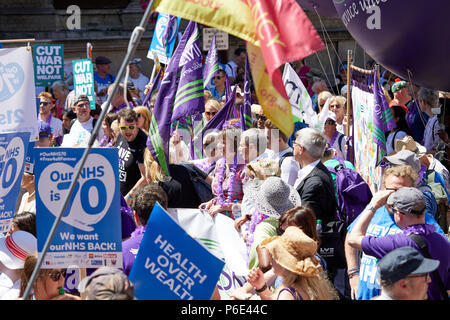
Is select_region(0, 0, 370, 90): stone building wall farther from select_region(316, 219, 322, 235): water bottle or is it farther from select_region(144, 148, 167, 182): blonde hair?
select_region(316, 219, 322, 235): water bottle

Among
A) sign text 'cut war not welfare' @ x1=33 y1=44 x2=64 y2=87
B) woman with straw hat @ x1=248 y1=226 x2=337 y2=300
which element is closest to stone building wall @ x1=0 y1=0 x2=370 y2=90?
sign text 'cut war not welfare' @ x1=33 y1=44 x2=64 y2=87

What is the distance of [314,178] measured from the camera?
221 inches

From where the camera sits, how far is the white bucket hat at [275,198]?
5.17 metres

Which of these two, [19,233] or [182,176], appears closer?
[19,233]

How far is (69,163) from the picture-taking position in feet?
14.8

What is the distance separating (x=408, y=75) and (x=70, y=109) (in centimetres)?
677

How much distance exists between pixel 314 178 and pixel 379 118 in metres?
1.88

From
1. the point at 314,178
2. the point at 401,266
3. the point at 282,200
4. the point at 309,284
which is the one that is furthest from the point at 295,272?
the point at 314,178

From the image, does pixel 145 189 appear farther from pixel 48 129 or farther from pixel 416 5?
pixel 48 129

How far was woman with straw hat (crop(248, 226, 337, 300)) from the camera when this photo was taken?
3.88 meters

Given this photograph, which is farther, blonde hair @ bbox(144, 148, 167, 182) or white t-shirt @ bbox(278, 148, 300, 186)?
blonde hair @ bbox(144, 148, 167, 182)

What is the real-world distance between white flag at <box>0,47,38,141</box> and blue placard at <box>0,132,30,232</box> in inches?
14.3
